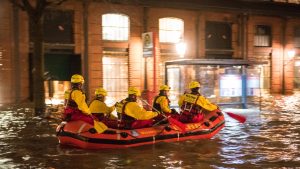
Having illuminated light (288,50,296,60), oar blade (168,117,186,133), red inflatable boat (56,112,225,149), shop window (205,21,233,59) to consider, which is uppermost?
shop window (205,21,233,59)

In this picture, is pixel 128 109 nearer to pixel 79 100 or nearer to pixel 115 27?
pixel 79 100

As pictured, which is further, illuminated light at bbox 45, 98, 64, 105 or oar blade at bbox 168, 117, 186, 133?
illuminated light at bbox 45, 98, 64, 105

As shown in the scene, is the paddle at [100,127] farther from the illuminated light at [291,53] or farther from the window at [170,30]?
the illuminated light at [291,53]

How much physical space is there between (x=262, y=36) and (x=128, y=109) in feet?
71.0

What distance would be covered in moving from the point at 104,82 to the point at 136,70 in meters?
2.00

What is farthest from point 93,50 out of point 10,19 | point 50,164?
point 50,164

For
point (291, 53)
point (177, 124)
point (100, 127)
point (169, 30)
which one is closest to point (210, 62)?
point (177, 124)

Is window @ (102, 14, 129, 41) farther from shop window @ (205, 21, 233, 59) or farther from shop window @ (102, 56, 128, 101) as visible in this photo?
shop window @ (205, 21, 233, 59)

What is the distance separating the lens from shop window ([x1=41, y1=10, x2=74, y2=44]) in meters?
23.0

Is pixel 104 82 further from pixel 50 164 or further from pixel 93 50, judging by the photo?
pixel 50 164

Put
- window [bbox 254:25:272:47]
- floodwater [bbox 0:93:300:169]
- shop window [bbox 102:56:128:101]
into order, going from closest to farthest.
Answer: floodwater [bbox 0:93:300:169] → shop window [bbox 102:56:128:101] → window [bbox 254:25:272:47]

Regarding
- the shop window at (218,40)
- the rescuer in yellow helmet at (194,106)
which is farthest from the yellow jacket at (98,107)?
the shop window at (218,40)

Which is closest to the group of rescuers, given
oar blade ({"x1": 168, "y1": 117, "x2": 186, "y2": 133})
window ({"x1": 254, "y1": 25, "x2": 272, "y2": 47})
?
oar blade ({"x1": 168, "y1": 117, "x2": 186, "y2": 133})

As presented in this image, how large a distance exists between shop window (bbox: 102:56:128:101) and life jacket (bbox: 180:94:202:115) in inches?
503
